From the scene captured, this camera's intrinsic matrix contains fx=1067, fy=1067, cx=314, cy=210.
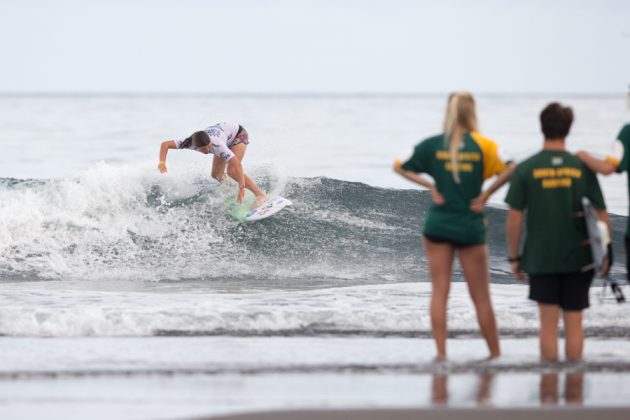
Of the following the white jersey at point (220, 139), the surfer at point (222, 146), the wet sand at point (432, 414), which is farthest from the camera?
the white jersey at point (220, 139)

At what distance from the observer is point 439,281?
6809 millimetres

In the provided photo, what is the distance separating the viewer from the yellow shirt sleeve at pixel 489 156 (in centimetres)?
666

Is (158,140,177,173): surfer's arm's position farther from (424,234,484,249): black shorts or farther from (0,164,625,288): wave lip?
(424,234,484,249): black shorts

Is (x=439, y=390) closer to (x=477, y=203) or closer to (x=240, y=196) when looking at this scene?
(x=477, y=203)

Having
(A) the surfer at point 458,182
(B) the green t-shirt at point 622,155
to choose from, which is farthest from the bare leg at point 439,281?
(B) the green t-shirt at point 622,155

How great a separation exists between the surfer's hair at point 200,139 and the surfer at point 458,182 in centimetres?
694

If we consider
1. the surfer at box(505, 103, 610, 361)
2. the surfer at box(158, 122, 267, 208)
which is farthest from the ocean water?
the surfer at box(158, 122, 267, 208)

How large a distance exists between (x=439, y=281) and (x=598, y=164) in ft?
4.02

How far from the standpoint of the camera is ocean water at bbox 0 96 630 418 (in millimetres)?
6109

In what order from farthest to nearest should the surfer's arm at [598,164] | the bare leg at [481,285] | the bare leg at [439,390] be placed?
the bare leg at [481,285]
the surfer's arm at [598,164]
the bare leg at [439,390]

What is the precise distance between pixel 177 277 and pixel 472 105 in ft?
20.0

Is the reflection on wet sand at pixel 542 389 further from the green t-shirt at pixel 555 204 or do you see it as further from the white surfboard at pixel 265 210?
the white surfboard at pixel 265 210

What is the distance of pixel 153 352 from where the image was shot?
7.27 metres

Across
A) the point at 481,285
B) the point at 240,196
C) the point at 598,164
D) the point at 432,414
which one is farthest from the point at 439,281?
the point at 240,196
